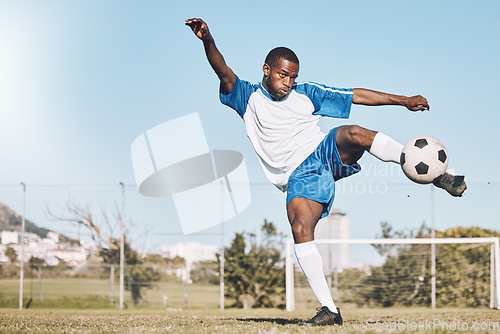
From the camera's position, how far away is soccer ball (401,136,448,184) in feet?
12.4

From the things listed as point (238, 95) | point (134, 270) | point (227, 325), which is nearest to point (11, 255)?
point (134, 270)

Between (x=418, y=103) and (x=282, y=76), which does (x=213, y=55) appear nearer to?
(x=282, y=76)

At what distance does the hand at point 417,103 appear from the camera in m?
4.02

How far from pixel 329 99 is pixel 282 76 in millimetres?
461

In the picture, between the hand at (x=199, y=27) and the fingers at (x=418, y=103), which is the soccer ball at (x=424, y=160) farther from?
the hand at (x=199, y=27)

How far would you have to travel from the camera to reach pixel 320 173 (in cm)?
422

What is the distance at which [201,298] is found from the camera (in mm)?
13219

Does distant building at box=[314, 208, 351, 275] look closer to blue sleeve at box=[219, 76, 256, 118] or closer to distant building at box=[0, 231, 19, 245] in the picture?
distant building at box=[0, 231, 19, 245]

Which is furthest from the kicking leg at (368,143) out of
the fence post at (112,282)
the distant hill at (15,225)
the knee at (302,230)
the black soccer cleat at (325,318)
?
the distant hill at (15,225)

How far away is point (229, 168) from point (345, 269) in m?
4.01

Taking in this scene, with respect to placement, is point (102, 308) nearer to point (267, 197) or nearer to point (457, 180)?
point (267, 197)

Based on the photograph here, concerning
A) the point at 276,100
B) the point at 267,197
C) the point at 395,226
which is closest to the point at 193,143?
the point at 267,197

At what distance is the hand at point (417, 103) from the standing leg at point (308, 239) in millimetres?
1032

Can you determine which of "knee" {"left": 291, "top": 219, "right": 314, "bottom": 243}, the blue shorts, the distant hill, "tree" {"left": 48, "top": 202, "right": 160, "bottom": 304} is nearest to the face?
the blue shorts
